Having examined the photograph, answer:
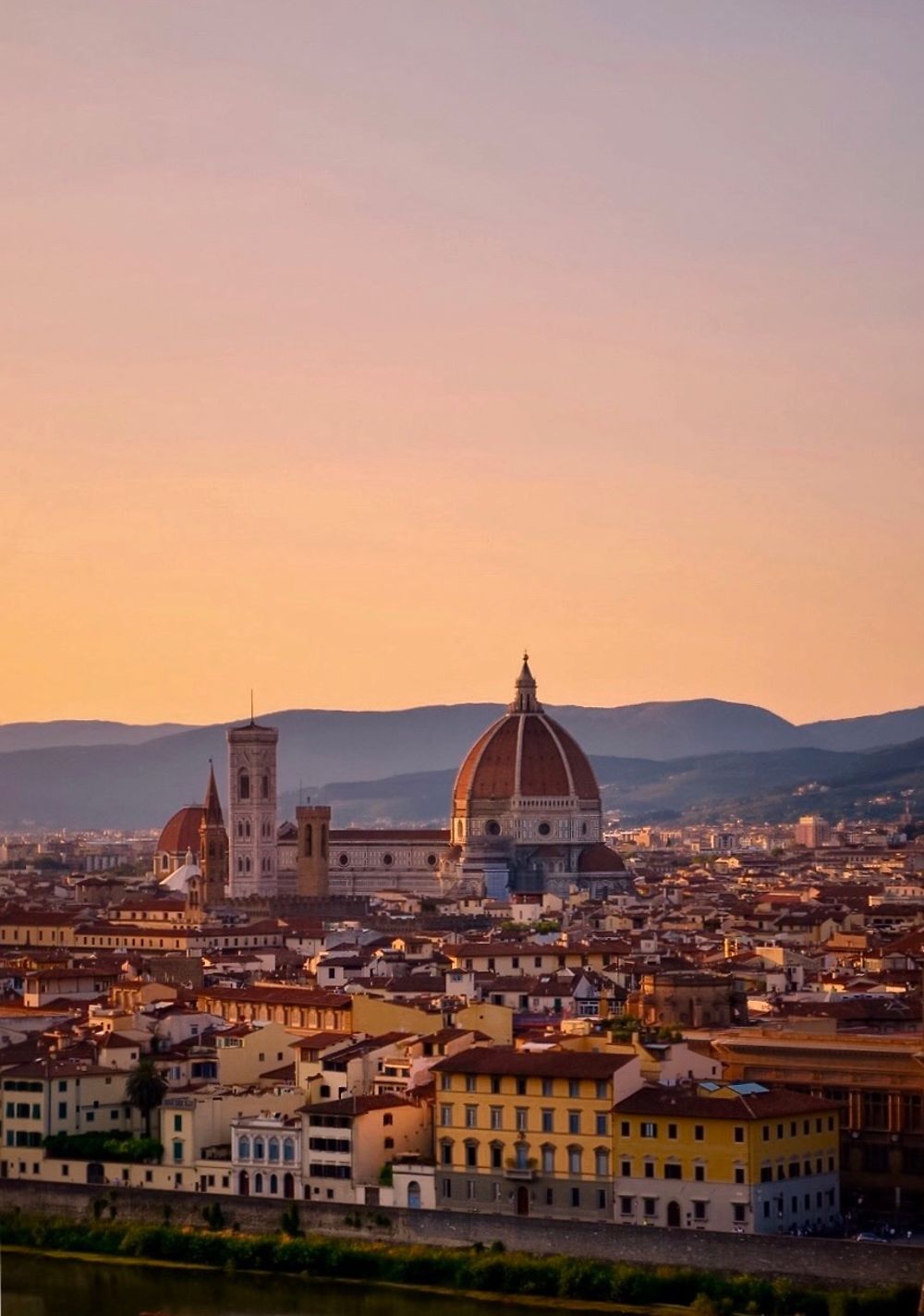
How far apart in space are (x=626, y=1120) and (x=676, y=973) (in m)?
10.2

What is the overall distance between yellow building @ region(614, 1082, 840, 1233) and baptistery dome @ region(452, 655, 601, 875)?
222ft

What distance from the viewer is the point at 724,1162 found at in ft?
105

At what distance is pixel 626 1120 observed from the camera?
108 ft

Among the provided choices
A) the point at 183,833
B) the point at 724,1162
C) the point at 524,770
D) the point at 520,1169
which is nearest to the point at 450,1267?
the point at 520,1169

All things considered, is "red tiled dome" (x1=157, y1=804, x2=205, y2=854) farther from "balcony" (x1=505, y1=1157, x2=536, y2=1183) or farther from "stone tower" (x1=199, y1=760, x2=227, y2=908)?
"balcony" (x1=505, y1=1157, x2=536, y2=1183)

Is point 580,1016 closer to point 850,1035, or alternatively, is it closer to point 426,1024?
point 426,1024

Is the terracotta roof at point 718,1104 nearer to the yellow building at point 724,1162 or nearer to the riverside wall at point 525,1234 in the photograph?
the yellow building at point 724,1162

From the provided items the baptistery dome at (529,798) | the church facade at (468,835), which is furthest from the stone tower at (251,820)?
the baptistery dome at (529,798)

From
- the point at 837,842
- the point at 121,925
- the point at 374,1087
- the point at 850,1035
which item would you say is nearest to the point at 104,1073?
the point at 374,1087

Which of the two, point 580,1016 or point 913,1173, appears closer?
point 913,1173

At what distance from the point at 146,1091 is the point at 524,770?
66979 mm

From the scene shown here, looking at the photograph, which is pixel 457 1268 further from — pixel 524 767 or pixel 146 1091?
pixel 524 767

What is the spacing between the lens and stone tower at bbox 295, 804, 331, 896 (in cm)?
9462

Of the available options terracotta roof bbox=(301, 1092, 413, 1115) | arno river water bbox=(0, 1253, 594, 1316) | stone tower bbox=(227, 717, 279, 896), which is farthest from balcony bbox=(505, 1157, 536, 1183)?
stone tower bbox=(227, 717, 279, 896)
